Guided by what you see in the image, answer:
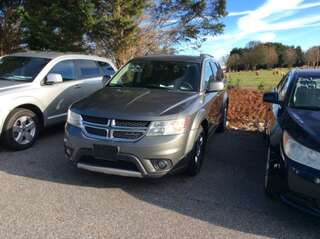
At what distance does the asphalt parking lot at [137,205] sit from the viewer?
3459 millimetres

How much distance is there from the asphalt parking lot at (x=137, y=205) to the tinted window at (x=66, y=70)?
6.72ft

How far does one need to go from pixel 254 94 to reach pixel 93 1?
654 cm

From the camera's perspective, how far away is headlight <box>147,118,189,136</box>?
4219mm

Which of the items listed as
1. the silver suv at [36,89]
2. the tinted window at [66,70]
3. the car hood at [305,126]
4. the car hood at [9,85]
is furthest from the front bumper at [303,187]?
the tinted window at [66,70]

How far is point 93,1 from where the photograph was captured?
1236 cm

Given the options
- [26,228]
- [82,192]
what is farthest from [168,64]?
[26,228]

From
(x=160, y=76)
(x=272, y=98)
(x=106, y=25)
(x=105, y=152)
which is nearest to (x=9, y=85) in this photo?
(x=160, y=76)

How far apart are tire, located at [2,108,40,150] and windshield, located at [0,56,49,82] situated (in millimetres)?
715

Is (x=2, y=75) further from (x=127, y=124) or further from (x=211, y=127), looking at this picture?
(x=211, y=127)

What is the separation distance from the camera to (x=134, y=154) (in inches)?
164

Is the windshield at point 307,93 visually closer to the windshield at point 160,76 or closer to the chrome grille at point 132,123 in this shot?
the windshield at point 160,76

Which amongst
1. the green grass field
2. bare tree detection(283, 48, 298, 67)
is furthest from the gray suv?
bare tree detection(283, 48, 298, 67)

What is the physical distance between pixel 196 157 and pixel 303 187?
1.77 m

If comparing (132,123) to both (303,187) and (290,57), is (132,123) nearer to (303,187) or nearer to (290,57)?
(303,187)
